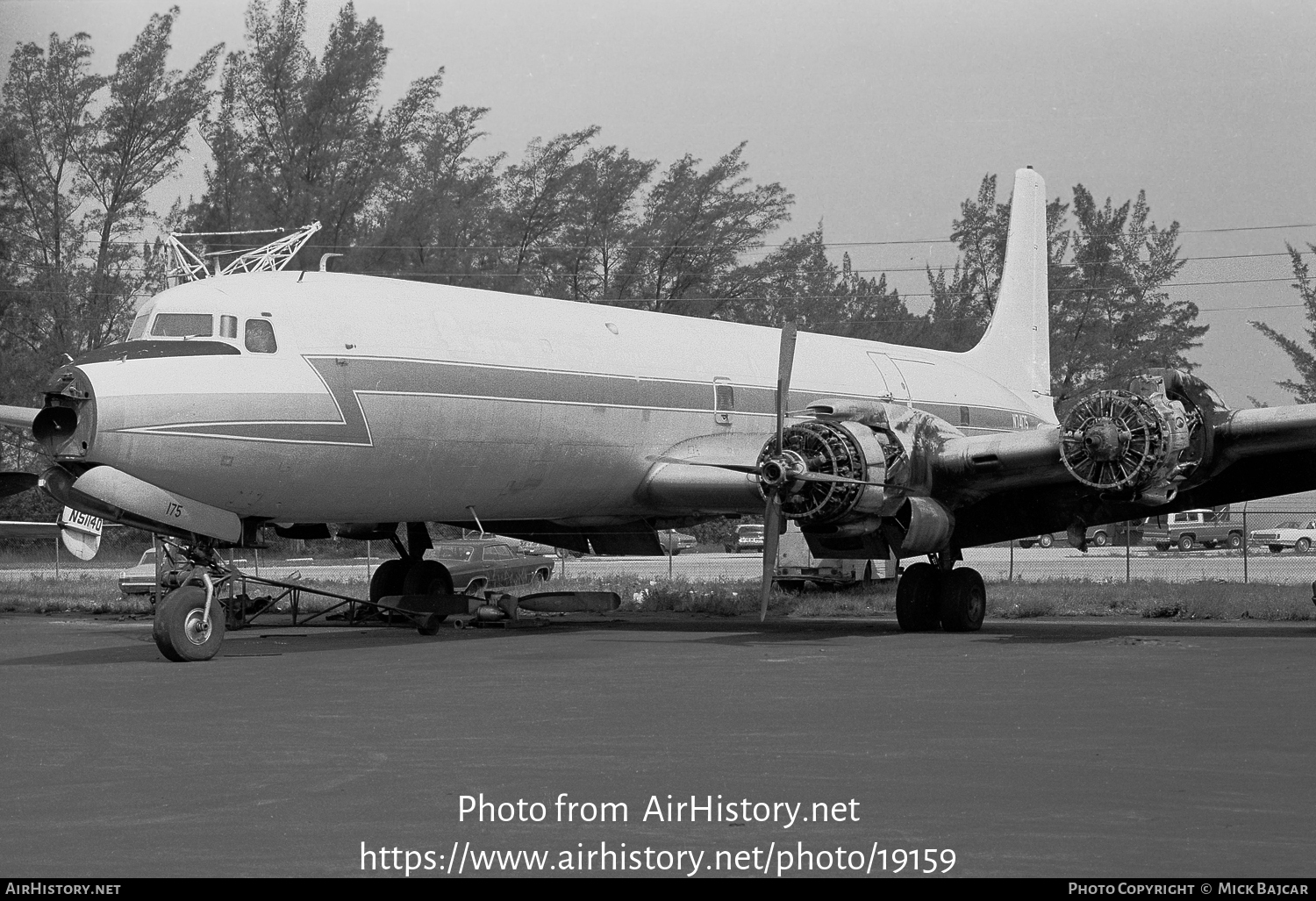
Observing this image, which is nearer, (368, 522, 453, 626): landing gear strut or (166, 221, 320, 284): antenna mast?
(368, 522, 453, 626): landing gear strut

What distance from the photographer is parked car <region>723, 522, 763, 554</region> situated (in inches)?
2303

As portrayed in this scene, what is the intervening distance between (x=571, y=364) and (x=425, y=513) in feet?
8.40

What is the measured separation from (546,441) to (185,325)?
4.47 metres

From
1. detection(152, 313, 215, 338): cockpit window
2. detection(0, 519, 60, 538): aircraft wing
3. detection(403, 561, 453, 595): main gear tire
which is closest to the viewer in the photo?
detection(152, 313, 215, 338): cockpit window

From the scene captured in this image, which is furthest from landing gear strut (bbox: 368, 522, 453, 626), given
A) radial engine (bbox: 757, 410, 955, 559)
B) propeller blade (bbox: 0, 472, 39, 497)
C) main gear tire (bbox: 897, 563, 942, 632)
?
main gear tire (bbox: 897, 563, 942, 632)

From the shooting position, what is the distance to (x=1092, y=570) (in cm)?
3759

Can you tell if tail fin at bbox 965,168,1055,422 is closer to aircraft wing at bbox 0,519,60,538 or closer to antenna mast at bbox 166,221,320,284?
antenna mast at bbox 166,221,320,284

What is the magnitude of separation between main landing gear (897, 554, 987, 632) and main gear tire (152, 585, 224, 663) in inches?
336

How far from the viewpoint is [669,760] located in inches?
339

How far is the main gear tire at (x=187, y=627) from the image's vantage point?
1511cm

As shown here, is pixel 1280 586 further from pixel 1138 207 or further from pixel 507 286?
pixel 1138 207

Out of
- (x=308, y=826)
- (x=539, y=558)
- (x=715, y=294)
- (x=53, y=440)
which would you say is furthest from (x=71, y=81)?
(x=308, y=826)

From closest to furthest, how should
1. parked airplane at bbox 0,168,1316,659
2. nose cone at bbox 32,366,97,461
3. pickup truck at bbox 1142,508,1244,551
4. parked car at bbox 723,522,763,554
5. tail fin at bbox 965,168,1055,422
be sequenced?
nose cone at bbox 32,366,97,461
parked airplane at bbox 0,168,1316,659
tail fin at bbox 965,168,1055,422
pickup truck at bbox 1142,508,1244,551
parked car at bbox 723,522,763,554

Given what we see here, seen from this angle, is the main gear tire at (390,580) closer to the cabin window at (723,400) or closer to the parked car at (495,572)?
the parked car at (495,572)
